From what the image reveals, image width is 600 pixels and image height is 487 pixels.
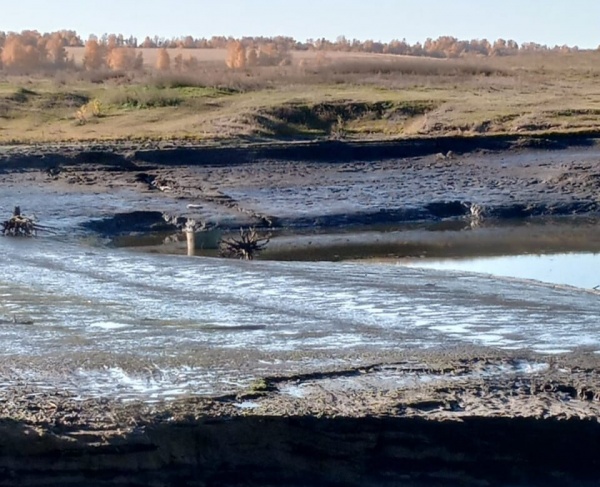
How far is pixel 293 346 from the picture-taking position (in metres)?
9.16

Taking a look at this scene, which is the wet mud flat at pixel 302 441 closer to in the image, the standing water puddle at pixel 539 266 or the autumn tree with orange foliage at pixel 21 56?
the standing water puddle at pixel 539 266

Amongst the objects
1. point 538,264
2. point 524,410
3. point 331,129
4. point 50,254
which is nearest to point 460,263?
point 538,264

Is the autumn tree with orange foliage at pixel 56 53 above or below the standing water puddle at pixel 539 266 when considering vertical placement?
above

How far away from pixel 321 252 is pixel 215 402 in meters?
10.1

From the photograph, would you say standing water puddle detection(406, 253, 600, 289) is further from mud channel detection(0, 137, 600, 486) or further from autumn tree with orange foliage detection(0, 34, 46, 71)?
autumn tree with orange foliage detection(0, 34, 46, 71)

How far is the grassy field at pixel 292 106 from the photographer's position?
29141 millimetres

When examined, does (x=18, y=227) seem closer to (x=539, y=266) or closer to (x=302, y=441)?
(x=539, y=266)

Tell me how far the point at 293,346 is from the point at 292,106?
23416 millimetres

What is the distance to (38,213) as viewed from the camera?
18.7m

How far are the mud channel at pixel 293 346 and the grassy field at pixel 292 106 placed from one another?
7.80 metres

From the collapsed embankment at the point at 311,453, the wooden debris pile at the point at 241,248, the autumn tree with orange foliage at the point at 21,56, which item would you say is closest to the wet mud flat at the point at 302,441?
the collapsed embankment at the point at 311,453

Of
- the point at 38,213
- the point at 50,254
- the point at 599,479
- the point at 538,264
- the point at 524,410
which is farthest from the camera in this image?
the point at 38,213

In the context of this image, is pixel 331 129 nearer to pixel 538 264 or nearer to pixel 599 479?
pixel 538 264

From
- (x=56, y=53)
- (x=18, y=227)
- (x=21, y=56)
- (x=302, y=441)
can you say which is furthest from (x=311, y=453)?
(x=56, y=53)
